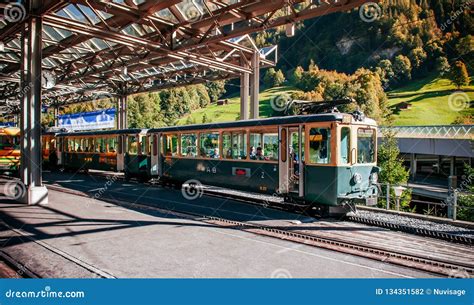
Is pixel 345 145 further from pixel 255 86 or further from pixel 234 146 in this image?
pixel 255 86

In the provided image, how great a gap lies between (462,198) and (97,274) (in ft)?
53.7

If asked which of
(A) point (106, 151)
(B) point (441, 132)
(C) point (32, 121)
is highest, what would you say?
(B) point (441, 132)

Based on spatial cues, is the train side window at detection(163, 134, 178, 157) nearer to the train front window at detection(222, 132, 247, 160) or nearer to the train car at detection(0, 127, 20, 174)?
the train front window at detection(222, 132, 247, 160)

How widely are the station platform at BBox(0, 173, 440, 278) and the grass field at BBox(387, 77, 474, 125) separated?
5121cm

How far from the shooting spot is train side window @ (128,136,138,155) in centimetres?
2023

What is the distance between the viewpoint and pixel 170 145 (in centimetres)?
1748

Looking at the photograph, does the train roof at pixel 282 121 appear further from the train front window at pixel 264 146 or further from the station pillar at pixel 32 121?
the station pillar at pixel 32 121

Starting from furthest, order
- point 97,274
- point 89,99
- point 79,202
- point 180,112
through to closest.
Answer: point 180,112 < point 89,99 < point 79,202 < point 97,274

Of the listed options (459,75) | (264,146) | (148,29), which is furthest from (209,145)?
(459,75)

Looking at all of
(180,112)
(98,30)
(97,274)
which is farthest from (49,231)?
(180,112)

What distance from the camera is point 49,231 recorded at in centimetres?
922

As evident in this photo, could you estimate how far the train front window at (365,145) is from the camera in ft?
35.2

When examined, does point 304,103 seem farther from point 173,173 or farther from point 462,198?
point 462,198

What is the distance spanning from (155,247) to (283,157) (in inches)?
209
